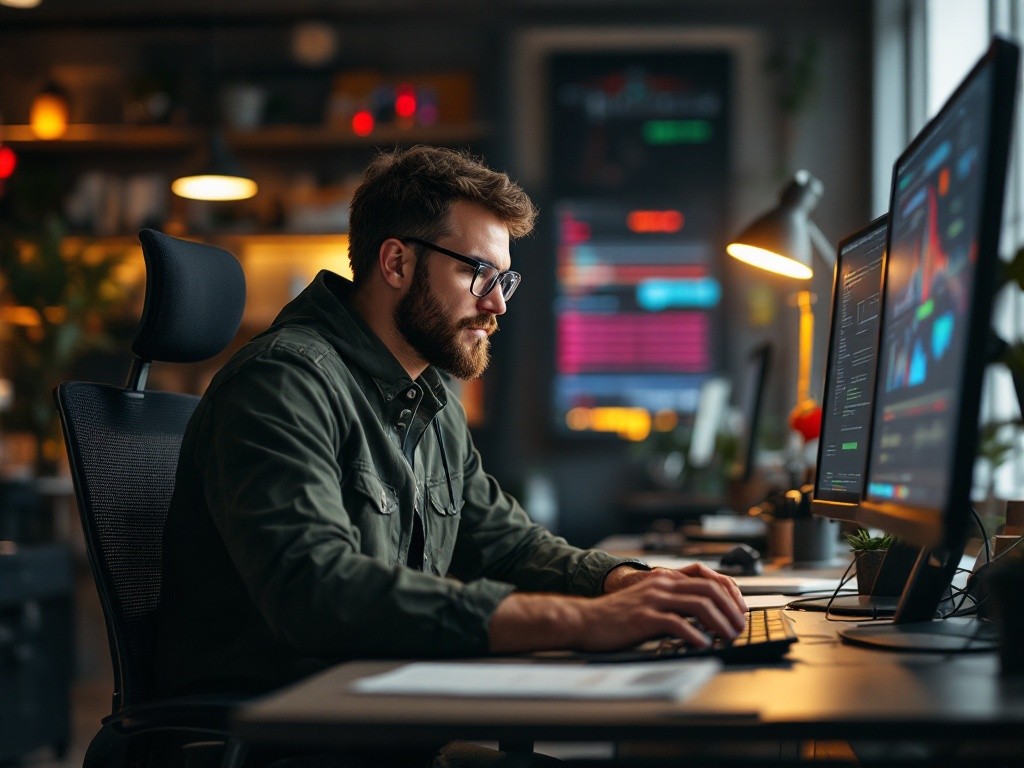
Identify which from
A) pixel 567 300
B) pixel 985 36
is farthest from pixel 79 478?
pixel 567 300

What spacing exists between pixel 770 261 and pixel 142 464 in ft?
5.13

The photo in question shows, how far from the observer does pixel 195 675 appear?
4.27ft

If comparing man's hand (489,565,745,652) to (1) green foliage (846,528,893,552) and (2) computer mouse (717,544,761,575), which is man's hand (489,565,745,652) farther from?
(2) computer mouse (717,544,761,575)

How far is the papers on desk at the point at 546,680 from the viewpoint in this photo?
0.84 m

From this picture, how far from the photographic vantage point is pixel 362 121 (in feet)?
17.3

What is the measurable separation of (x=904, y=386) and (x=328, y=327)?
743 mm

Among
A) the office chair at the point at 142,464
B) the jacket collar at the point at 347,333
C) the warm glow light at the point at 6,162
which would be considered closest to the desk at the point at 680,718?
the office chair at the point at 142,464

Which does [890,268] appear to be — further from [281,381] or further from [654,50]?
[654,50]

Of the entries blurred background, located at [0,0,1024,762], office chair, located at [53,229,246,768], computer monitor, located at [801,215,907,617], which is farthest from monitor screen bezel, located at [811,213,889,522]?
blurred background, located at [0,0,1024,762]

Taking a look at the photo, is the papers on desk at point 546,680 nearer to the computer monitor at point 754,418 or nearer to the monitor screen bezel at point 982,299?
the monitor screen bezel at point 982,299

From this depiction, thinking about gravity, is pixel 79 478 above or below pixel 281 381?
below

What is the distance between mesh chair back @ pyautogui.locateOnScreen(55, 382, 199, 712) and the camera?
1.35 m

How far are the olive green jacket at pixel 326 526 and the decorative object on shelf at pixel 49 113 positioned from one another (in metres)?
4.26

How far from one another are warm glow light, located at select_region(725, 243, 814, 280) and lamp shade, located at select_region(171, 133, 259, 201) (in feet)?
7.94
